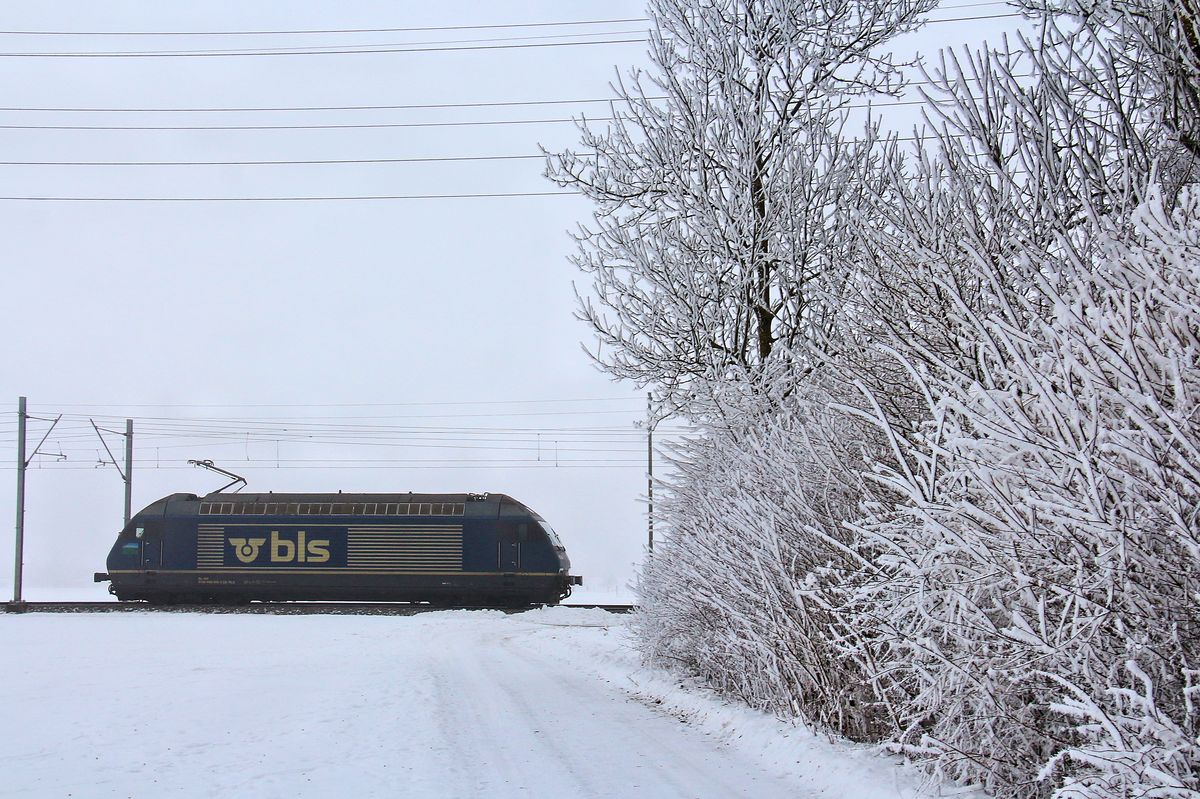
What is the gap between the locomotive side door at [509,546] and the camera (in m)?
28.8

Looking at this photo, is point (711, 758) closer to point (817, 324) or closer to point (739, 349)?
point (817, 324)

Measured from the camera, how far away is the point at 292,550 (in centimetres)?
2997

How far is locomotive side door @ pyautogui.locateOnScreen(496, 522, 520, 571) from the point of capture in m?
28.8

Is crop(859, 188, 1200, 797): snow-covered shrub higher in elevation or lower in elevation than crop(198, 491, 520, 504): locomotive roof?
higher

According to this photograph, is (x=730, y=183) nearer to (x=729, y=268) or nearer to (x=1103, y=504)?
(x=729, y=268)

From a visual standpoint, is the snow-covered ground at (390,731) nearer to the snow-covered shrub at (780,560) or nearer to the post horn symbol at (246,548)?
the snow-covered shrub at (780,560)

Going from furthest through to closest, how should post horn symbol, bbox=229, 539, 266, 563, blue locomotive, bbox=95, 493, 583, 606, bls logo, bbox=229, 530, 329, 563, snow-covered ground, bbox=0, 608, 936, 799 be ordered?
post horn symbol, bbox=229, 539, 266, 563, bls logo, bbox=229, 530, 329, 563, blue locomotive, bbox=95, 493, 583, 606, snow-covered ground, bbox=0, 608, 936, 799

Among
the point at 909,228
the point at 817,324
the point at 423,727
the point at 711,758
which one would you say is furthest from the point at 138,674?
the point at 909,228

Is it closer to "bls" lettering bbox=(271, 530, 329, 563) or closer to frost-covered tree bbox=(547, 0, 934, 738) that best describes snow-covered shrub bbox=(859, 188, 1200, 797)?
frost-covered tree bbox=(547, 0, 934, 738)

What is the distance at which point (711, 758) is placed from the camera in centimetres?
783

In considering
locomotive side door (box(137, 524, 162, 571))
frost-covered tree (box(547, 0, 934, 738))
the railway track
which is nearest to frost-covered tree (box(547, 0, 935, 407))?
frost-covered tree (box(547, 0, 934, 738))

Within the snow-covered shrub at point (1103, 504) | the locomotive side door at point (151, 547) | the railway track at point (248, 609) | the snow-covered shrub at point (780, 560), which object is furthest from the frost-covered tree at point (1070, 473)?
the locomotive side door at point (151, 547)

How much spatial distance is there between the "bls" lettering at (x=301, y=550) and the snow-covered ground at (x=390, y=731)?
12.4 m

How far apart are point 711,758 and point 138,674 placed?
377 inches
